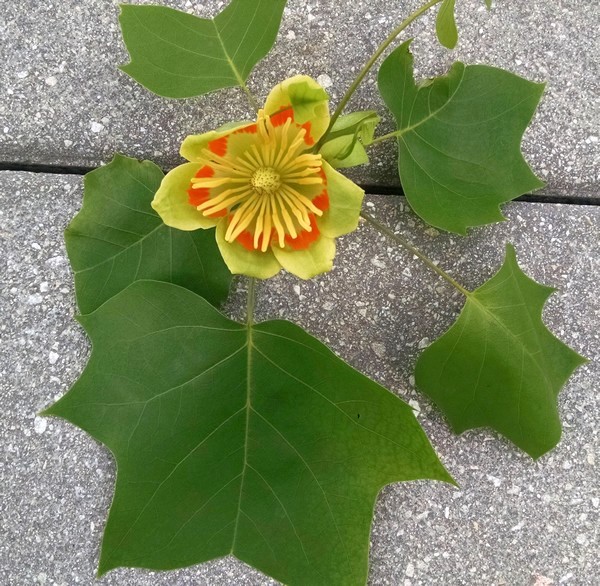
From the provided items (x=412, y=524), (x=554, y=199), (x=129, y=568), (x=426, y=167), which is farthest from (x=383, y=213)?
(x=129, y=568)

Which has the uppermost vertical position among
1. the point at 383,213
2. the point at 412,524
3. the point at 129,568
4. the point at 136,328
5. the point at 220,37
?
the point at 220,37

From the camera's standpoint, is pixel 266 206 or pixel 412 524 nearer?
pixel 266 206

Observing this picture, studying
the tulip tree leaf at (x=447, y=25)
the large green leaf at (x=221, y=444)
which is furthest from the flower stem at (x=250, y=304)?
the tulip tree leaf at (x=447, y=25)

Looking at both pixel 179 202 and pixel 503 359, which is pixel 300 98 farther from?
pixel 503 359

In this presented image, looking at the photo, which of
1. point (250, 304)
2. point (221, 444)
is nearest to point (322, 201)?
point (250, 304)

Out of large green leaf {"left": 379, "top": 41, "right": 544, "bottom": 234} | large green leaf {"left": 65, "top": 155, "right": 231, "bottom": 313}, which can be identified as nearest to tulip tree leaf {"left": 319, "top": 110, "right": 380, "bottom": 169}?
large green leaf {"left": 379, "top": 41, "right": 544, "bottom": 234}

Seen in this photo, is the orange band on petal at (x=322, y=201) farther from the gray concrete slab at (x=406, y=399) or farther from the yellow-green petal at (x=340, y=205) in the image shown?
the gray concrete slab at (x=406, y=399)

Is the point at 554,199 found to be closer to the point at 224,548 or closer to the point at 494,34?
the point at 494,34
